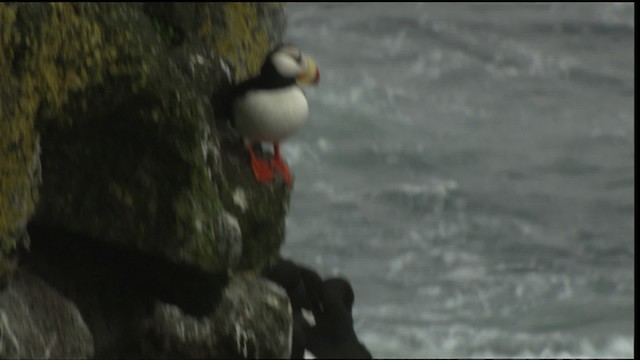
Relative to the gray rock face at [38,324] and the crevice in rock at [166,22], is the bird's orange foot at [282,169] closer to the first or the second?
the crevice in rock at [166,22]

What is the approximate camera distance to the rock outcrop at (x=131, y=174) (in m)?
3.88

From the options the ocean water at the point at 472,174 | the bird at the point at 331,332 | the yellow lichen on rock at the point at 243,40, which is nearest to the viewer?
the yellow lichen on rock at the point at 243,40

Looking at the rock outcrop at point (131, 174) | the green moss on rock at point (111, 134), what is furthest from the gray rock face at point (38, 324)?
the green moss on rock at point (111, 134)

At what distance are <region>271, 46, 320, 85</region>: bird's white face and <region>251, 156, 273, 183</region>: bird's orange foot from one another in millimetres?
338

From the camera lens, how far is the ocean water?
12312 millimetres

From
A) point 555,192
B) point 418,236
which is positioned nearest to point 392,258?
point 418,236

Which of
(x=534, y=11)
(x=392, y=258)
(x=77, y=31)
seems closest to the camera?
(x=77, y=31)

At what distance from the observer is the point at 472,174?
16219 mm

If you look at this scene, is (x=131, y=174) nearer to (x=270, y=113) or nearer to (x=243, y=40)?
(x=270, y=113)

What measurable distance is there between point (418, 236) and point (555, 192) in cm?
232

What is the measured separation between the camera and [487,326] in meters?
12.0

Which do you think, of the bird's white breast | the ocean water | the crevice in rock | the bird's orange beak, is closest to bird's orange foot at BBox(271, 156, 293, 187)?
the bird's white breast

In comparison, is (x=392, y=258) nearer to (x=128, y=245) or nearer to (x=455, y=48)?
(x=455, y=48)

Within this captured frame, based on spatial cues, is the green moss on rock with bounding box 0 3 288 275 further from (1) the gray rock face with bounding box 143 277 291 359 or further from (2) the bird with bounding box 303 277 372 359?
(2) the bird with bounding box 303 277 372 359
